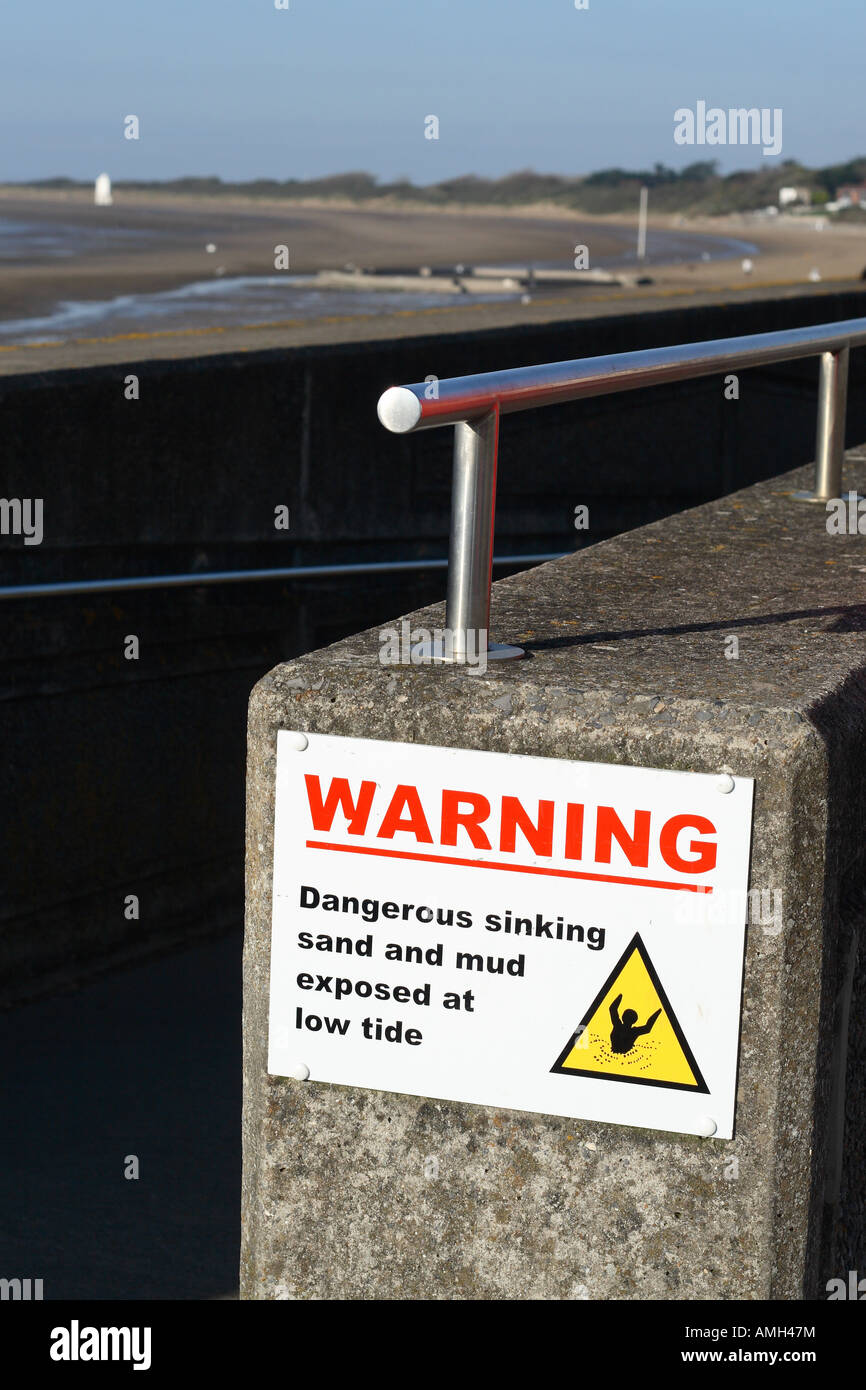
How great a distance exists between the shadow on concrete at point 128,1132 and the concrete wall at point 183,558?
0.22 metres

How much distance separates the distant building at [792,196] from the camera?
14375 centimetres

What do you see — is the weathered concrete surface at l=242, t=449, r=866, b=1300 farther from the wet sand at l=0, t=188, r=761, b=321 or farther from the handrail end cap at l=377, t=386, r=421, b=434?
the wet sand at l=0, t=188, r=761, b=321

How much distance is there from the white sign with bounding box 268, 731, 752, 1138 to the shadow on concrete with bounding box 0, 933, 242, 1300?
7.14ft

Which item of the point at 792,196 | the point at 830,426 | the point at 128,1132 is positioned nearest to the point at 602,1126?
the point at 830,426

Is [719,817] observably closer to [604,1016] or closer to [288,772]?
[604,1016]

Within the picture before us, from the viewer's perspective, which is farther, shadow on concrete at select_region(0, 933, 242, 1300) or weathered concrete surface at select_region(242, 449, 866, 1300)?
shadow on concrete at select_region(0, 933, 242, 1300)

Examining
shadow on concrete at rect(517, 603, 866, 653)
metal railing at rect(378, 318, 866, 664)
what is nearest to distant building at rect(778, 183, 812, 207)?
shadow on concrete at rect(517, 603, 866, 653)

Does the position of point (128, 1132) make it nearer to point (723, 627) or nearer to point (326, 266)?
point (723, 627)

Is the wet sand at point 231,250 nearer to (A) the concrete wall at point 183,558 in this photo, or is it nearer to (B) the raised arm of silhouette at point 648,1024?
(A) the concrete wall at point 183,558

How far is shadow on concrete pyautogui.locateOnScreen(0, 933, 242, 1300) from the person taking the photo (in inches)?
179

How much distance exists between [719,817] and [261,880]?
67cm

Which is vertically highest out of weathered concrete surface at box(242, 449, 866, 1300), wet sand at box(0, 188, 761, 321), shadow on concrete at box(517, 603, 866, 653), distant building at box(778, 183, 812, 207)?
distant building at box(778, 183, 812, 207)

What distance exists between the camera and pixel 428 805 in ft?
8.01

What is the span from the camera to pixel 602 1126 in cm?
244
